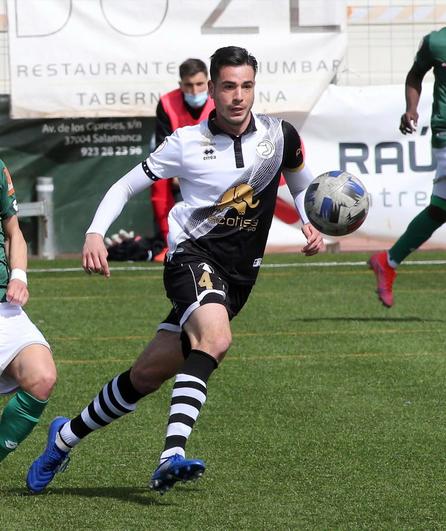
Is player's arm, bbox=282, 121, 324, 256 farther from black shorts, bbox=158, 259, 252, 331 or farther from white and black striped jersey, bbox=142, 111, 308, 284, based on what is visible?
black shorts, bbox=158, 259, 252, 331

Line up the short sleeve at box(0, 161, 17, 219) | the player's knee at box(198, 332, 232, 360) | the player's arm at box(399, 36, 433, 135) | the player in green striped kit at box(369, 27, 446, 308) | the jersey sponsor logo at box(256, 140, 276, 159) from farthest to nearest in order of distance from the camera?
the player's arm at box(399, 36, 433, 135) < the player in green striped kit at box(369, 27, 446, 308) < the jersey sponsor logo at box(256, 140, 276, 159) < the short sleeve at box(0, 161, 17, 219) < the player's knee at box(198, 332, 232, 360)

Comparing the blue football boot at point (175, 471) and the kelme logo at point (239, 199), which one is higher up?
the kelme logo at point (239, 199)

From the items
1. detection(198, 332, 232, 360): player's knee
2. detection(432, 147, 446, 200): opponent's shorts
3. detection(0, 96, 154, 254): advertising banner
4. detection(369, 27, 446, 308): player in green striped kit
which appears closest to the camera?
detection(198, 332, 232, 360): player's knee

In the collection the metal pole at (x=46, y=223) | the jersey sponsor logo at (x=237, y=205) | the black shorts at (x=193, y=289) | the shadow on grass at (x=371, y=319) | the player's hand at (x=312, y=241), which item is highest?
the jersey sponsor logo at (x=237, y=205)

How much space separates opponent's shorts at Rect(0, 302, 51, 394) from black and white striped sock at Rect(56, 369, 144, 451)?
0.35m

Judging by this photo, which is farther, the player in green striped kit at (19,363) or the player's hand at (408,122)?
the player's hand at (408,122)

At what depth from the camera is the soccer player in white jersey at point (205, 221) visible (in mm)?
6238

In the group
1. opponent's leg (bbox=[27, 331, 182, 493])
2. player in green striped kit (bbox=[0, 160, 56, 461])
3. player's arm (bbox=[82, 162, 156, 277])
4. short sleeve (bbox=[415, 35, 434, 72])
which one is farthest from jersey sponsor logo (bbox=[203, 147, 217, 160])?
short sleeve (bbox=[415, 35, 434, 72])

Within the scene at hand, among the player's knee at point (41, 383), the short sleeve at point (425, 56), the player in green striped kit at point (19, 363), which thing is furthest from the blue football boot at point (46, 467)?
the short sleeve at point (425, 56)

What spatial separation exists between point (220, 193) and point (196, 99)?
838 cm

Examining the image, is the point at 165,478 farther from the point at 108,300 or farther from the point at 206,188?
the point at 108,300

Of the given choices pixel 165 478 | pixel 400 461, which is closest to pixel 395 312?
pixel 400 461

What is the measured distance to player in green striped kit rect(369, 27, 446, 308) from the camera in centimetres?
1091

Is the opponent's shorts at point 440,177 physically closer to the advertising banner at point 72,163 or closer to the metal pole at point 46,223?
the advertising banner at point 72,163
